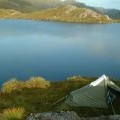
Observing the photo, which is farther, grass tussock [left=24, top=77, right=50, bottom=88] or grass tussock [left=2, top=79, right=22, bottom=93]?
grass tussock [left=24, top=77, right=50, bottom=88]

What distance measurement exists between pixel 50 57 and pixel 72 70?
20.2 m

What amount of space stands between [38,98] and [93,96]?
6546 mm

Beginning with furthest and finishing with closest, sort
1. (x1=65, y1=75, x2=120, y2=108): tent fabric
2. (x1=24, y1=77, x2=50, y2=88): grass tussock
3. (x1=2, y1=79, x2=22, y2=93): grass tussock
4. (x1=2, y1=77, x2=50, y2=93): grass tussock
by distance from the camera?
1. (x1=24, y1=77, x2=50, y2=88): grass tussock
2. (x1=2, y1=77, x2=50, y2=93): grass tussock
3. (x1=2, y1=79, x2=22, y2=93): grass tussock
4. (x1=65, y1=75, x2=120, y2=108): tent fabric

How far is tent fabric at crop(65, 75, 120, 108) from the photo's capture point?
99.1 feet

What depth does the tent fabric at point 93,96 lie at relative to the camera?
30.2 m

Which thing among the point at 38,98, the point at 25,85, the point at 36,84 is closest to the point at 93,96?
the point at 38,98

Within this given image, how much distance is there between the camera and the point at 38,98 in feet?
113

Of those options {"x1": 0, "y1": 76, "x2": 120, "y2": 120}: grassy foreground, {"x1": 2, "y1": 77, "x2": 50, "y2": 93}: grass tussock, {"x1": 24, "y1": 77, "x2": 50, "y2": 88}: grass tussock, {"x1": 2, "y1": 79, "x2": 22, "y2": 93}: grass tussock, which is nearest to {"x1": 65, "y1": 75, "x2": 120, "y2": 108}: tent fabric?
{"x1": 0, "y1": 76, "x2": 120, "y2": 120}: grassy foreground

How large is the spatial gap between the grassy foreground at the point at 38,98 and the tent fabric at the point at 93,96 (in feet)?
2.53

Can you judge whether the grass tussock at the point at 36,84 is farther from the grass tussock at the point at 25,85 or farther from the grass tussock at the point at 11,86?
the grass tussock at the point at 11,86

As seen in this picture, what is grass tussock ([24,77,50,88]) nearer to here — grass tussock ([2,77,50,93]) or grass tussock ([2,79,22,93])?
grass tussock ([2,77,50,93])

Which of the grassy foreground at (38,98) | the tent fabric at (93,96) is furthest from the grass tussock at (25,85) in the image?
the tent fabric at (93,96)

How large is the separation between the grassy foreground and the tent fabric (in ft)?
2.53

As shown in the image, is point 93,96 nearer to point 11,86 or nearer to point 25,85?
point 25,85
